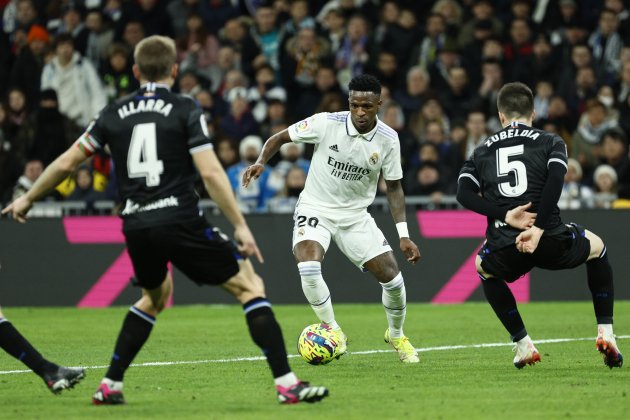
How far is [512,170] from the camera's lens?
9562 mm

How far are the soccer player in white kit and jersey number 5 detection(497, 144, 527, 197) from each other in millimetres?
1229

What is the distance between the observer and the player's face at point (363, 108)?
34.3 ft

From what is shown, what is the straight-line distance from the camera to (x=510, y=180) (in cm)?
958

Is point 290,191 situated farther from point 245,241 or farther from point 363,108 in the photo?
point 245,241

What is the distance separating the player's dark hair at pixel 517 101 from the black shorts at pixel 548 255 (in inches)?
37.6

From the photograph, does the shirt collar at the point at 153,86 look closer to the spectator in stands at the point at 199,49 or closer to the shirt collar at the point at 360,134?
the shirt collar at the point at 360,134

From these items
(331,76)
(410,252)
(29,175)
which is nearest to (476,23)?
(331,76)

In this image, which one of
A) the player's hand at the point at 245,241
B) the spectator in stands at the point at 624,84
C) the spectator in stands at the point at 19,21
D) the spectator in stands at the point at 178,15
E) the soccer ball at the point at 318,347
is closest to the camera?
the player's hand at the point at 245,241

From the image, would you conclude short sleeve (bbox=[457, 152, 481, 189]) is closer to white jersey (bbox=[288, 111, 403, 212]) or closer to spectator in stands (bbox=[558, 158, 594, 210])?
white jersey (bbox=[288, 111, 403, 212])

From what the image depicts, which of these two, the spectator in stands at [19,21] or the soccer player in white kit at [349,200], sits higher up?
the soccer player in white kit at [349,200]

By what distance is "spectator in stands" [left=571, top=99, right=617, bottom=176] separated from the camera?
1869 centimetres

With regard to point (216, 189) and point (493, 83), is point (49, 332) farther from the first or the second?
point (493, 83)

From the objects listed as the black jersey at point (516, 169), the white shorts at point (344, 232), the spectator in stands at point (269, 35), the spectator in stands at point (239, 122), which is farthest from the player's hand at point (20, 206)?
the spectator in stands at point (269, 35)

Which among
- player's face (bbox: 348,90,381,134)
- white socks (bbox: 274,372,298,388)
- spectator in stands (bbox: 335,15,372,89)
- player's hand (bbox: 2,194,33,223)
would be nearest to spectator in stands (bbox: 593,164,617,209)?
spectator in stands (bbox: 335,15,372,89)
